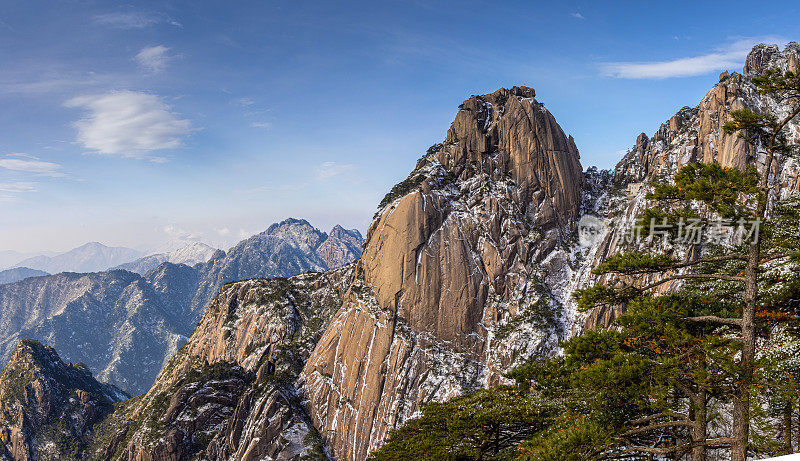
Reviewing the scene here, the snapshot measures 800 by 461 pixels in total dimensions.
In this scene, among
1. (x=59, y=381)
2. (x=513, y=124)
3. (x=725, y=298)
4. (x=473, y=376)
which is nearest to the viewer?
(x=725, y=298)

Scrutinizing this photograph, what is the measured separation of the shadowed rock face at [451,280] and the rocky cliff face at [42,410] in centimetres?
9624

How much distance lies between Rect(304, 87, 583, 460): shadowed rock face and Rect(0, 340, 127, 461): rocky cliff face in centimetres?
9624

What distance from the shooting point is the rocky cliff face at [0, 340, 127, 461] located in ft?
→ 406

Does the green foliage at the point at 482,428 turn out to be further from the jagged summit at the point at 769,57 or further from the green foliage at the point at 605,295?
the jagged summit at the point at 769,57

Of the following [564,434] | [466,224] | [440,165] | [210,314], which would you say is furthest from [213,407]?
[564,434]

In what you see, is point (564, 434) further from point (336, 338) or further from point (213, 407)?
point (213, 407)

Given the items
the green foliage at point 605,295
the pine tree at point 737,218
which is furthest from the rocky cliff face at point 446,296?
the pine tree at point 737,218

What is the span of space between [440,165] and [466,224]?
1904 cm

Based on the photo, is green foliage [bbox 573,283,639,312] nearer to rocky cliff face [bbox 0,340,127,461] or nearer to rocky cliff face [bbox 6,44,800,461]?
rocky cliff face [bbox 6,44,800,461]

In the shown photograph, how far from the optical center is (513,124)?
9662 centimetres

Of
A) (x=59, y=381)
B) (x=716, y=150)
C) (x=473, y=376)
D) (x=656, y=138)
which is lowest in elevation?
(x=59, y=381)

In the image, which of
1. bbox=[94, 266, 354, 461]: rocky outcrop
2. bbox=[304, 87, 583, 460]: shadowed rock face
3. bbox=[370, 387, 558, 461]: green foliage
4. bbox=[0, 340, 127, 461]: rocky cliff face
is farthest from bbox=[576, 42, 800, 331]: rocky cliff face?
bbox=[0, 340, 127, 461]: rocky cliff face

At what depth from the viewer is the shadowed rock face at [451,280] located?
7788 cm

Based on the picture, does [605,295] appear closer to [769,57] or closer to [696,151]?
[696,151]
